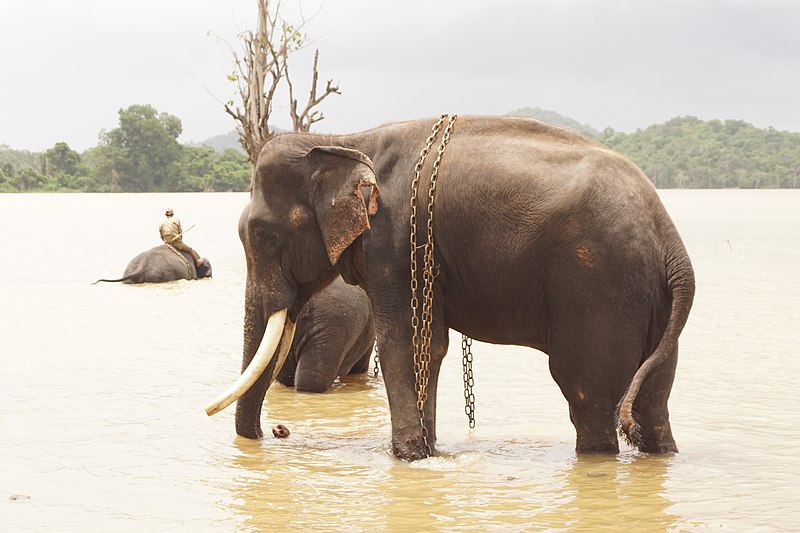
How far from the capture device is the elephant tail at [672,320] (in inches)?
226

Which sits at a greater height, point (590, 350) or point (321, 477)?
point (590, 350)

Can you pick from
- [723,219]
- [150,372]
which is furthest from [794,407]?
[723,219]

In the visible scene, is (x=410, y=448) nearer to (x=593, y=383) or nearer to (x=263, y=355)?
(x=263, y=355)

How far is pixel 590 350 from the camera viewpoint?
6.05m

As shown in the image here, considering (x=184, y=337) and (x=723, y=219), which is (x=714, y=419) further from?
(x=723, y=219)

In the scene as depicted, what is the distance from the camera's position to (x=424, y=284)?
6.46m

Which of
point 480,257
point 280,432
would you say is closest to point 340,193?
point 480,257

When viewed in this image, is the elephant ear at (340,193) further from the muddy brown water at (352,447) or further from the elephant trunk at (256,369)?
the muddy brown water at (352,447)

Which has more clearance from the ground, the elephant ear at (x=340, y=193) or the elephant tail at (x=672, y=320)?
the elephant ear at (x=340, y=193)

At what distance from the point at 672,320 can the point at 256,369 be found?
228cm

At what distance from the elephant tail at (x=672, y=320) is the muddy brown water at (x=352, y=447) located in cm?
47

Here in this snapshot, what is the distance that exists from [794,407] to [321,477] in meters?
3.52

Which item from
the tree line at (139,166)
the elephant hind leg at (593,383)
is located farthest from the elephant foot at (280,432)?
the tree line at (139,166)

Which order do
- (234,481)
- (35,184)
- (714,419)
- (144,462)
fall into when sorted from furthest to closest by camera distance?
(35,184)
(714,419)
(144,462)
(234,481)
